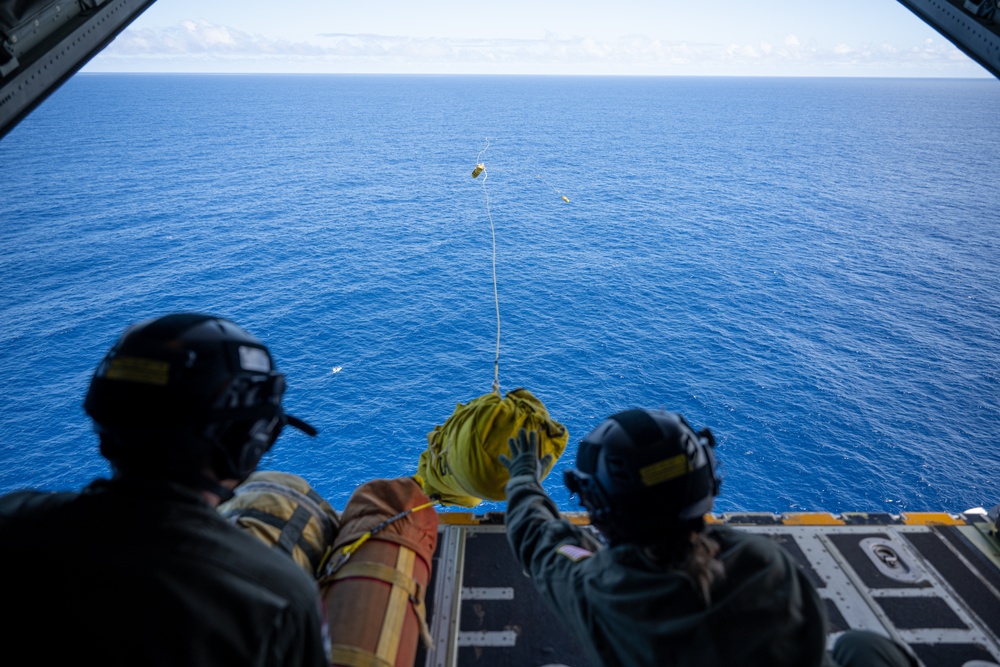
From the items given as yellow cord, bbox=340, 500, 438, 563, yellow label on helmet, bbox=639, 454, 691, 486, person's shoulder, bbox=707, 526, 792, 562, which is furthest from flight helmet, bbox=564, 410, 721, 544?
yellow cord, bbox=340, 500, 438, 563

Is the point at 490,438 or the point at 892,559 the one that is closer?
the point at 490,438

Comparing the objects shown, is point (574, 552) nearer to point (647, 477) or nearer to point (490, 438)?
point (647, 477)

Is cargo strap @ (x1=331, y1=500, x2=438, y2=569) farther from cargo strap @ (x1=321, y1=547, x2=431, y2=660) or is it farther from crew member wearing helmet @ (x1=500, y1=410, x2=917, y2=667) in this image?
A: crew member wearing helmet @ (x1=500, y1=410, x2=917, y2=667)

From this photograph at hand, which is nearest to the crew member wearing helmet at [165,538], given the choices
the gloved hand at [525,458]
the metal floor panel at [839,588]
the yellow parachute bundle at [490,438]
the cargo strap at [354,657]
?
the cargo strap at [354,657]

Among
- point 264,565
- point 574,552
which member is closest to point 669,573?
point 574,552

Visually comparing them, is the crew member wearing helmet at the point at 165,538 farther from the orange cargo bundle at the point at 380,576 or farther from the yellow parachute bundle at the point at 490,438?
the yellow parachute bundle at the point at 490,438

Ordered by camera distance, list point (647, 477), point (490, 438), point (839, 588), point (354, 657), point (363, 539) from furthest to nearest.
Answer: point (839, 588) → point (490, 438) → point (363, 539) → point (354, 657) → point (647, 477)
